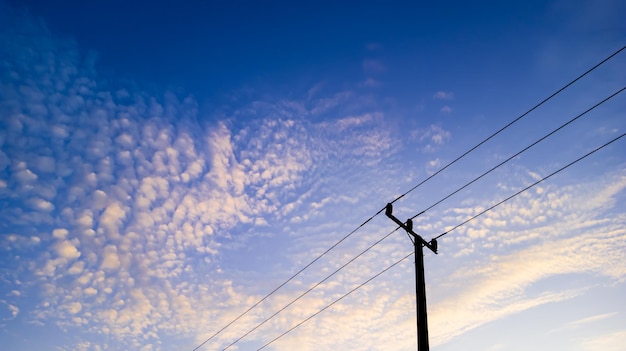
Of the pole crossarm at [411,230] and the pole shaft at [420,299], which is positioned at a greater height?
the pole crossarm at [411,230]

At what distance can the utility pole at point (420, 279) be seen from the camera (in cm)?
1242

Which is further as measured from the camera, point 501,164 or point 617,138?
point 501,164

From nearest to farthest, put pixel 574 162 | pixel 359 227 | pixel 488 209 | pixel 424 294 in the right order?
1. pixel 574 162
2. pixel 424 294
3. pixel 488 209
4. pixel 359 227

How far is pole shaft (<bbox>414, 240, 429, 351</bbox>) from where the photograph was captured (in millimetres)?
12336

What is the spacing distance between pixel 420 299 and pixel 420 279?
0.68 metres

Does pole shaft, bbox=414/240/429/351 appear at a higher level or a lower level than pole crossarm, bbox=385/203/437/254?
lower

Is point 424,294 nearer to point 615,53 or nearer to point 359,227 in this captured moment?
point 359,227

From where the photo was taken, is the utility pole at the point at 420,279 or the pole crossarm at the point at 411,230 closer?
the utility pole at the point at 420,279

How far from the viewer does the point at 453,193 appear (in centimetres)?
1505

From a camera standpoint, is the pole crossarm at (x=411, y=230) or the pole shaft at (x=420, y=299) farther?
the pole crossarm at (x=411, y=230)

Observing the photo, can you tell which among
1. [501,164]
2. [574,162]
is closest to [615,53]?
[574,162]

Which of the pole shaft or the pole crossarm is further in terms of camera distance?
the pole crossarm

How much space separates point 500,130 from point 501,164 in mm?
1242

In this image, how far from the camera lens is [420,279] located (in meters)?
13.5
